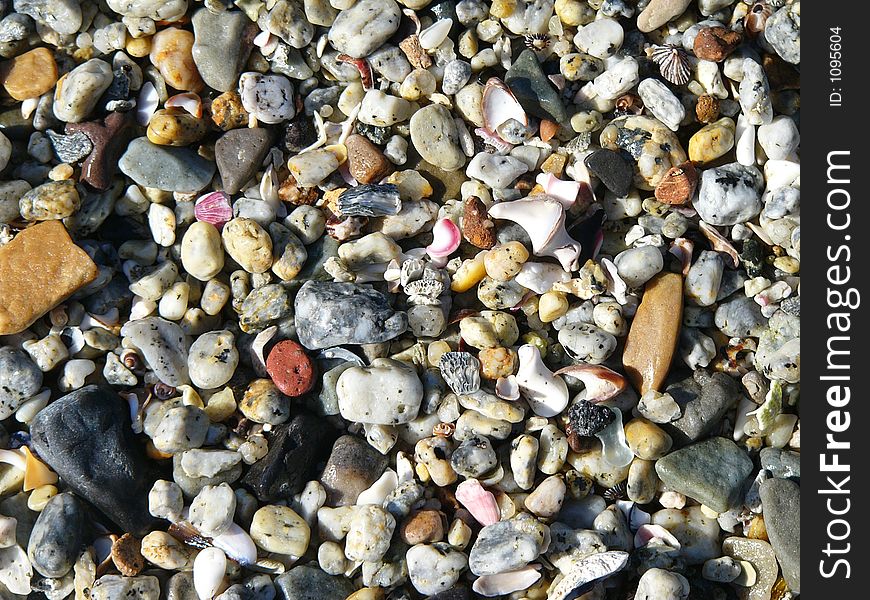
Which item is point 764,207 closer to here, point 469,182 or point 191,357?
point 469,182

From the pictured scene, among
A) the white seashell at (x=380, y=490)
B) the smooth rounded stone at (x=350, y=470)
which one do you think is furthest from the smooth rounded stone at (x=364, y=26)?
the white seashell at (x=380, y=490)

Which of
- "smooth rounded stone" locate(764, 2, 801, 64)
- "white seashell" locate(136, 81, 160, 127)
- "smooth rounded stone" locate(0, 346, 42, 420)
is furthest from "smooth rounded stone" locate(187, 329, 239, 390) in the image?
"smooth rounded stone" locate(764, 2, 801, 64)

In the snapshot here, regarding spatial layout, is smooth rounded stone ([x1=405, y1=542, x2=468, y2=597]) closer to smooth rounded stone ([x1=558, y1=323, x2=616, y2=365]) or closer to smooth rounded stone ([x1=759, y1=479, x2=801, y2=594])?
smooth rounded stone ([x1=558, y1=323, x2=616, y2=365])

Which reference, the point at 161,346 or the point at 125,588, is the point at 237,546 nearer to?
the point at 125,588

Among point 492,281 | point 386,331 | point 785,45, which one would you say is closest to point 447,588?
point 386,331

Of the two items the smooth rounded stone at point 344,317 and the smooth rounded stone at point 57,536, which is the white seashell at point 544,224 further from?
the smooth rounded stone at point 57,536

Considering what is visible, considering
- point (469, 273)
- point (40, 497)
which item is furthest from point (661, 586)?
point (40, 497)

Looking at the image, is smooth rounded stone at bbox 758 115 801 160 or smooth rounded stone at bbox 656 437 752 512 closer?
smooth rounded stone at bbox 656 437 752 512
